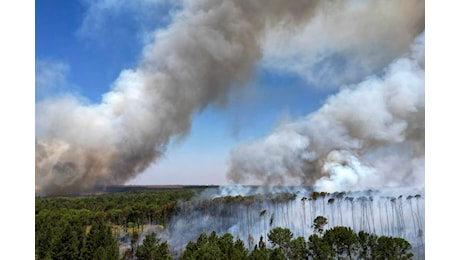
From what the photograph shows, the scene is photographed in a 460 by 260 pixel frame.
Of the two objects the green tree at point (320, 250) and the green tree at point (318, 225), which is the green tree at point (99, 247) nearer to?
the green tree at point (320, 250)

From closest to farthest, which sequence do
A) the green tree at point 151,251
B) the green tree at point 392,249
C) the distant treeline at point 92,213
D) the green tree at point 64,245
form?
the green tree at point 392,249, the green tree at point 64,245, the distant treeline at point 92,213, the green tree at point 151,251

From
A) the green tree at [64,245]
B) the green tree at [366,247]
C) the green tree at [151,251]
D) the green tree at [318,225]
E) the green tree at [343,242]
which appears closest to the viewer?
the green tree at [64,245]

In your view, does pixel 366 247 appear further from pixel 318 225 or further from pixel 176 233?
pixel 176 233

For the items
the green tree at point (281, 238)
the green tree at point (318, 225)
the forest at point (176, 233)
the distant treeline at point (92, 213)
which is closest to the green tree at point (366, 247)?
the forest at point (176, 233)

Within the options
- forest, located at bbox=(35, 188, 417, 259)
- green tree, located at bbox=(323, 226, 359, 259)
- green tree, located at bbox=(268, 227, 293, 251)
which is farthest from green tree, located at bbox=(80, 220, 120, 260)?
green tree, located at bbox=(323, 226, 359, 259)

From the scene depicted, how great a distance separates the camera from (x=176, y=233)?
1686cm

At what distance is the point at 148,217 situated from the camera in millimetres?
18875

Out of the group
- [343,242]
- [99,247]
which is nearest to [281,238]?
[343,242]

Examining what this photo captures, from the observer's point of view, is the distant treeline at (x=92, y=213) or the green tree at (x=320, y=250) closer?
the green tree at (x=320, y=250)

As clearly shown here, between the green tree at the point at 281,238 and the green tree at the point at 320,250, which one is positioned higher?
the green tree at the point at 281,238

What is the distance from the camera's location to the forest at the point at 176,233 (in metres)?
11.6

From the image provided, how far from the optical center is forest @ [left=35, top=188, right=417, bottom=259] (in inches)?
457

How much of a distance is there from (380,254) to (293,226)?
15.5 ft
